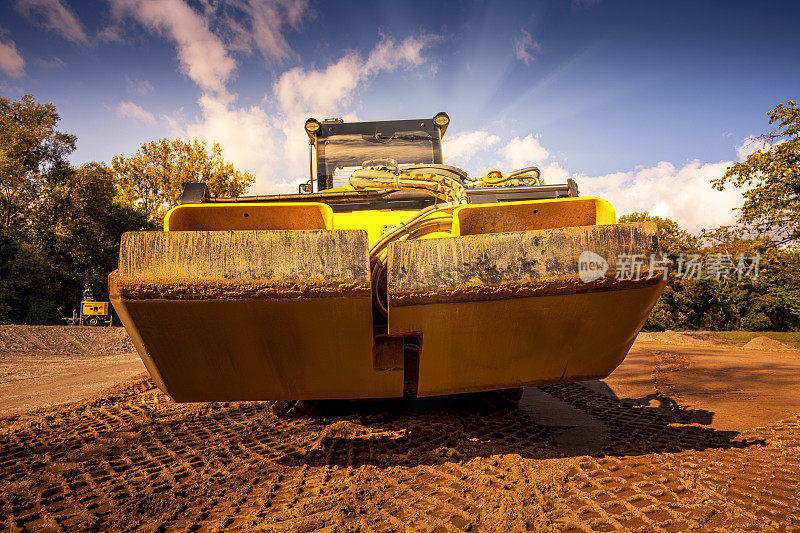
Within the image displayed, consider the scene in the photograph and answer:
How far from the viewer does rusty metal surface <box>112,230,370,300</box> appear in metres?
1.51

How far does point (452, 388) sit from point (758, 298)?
1905 centimetres

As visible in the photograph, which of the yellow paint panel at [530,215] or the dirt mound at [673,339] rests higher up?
the yellow paint panel at [530,215]

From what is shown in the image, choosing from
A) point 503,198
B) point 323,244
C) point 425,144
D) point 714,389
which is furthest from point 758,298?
point 323,244

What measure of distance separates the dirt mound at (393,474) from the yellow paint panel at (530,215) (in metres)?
1.24

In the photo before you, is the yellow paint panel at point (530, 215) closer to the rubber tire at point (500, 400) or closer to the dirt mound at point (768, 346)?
the rubber tire at point (500, 400)

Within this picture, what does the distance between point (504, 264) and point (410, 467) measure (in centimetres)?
132

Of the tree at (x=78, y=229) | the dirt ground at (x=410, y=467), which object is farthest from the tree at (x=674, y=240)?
the tree at (x=78, y=229)

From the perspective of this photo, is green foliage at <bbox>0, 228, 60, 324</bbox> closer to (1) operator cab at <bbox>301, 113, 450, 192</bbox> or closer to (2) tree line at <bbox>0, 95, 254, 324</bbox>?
(2) tree line at <bbox>0, 95, 254, 324</bbox>

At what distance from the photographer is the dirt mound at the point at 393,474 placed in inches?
66.9

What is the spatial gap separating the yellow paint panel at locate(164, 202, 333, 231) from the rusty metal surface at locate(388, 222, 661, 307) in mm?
552

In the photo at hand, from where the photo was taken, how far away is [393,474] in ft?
6.98

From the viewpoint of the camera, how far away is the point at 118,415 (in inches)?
139

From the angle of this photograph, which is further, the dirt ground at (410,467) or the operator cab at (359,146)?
the operator cab at (359,146)

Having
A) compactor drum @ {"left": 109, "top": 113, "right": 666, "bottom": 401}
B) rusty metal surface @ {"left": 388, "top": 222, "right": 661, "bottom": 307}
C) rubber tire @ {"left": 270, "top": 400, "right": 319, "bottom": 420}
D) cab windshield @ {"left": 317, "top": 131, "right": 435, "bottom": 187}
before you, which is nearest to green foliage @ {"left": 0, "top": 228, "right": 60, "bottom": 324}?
cab windshield @ {"left": 317, "top": 131, "right": 435, "bottom": 187}
